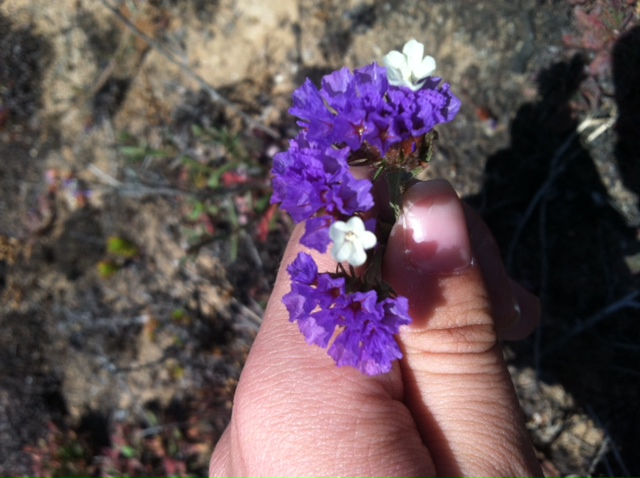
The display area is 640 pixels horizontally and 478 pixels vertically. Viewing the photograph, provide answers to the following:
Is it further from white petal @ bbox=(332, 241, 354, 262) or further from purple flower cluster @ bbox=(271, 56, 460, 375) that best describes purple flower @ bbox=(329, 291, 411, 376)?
white petal @ bbox=(332, 241, 354, 262)

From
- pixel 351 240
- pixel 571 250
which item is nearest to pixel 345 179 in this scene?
pixel 351 240

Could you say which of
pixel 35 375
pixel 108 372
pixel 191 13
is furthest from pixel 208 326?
pixel 191 13

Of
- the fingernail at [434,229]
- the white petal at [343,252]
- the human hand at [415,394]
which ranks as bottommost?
the human hand at [415,394]

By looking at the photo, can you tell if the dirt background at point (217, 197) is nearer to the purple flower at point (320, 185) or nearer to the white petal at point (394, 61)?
the white petal at point (394, 61)

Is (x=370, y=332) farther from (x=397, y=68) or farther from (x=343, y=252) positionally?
(x=397, y=68)

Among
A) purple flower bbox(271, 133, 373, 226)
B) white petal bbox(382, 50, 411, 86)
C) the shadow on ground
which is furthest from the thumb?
the shadow on ground

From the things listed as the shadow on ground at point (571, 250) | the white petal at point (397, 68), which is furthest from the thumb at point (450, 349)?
the shadow on ground at point (571, 250)

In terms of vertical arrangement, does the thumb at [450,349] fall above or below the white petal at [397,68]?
below

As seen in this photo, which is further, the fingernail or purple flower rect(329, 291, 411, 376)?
the fingernail
